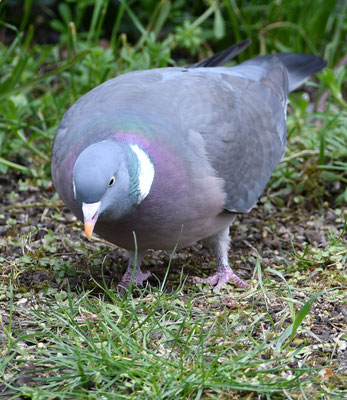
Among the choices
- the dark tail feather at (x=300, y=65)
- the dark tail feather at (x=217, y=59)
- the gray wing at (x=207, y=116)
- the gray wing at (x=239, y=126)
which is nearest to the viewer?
the gray wing at (x=207, y=116)

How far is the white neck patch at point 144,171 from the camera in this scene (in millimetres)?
3285

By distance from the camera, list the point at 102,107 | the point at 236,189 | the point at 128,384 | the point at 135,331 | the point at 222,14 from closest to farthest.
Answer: the point at 128,384 < the point at 135,331 < the point at 102,107 < the point at 236,189 < the point at 222,14

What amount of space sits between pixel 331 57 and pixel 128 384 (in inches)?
192

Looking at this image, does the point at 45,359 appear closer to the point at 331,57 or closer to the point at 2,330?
the point at 2,330

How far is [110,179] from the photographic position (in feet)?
10.1

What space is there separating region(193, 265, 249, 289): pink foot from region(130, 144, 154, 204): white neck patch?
2.80ft

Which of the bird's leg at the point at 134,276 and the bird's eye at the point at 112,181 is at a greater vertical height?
the bird's eye at the point at 112,181

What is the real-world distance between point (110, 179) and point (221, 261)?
1319 millimetres

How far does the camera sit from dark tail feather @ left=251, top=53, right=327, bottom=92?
17.8ft

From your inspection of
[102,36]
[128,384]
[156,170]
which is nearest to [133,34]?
[102,36]

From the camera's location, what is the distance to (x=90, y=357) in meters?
2.81

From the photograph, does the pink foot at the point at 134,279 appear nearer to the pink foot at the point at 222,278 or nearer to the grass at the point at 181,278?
the grass at the point at 181,278

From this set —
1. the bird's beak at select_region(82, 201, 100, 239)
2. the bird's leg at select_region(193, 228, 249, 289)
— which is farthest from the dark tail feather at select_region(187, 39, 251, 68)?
the bird's beak at select_region(82, 201, 100, 239)

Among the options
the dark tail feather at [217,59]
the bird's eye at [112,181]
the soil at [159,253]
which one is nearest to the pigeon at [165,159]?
the bird's eye at [112,181]
